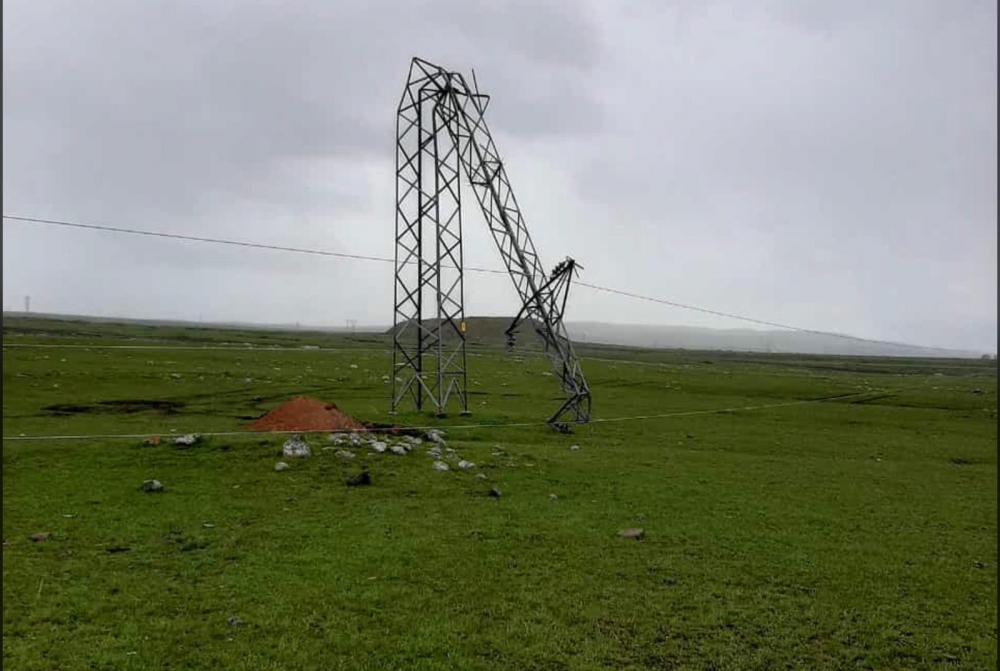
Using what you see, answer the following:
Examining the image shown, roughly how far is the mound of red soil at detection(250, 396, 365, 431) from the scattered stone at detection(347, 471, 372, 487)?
478 cm

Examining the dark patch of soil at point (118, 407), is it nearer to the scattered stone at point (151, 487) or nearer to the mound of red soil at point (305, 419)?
the mound of red soil at point (305, 419)

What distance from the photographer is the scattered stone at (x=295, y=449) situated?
61.5 feet

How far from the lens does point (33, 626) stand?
904cm

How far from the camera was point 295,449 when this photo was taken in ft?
62.2

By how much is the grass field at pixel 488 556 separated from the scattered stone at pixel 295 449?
0.40 meters

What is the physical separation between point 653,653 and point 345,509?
27.9ft

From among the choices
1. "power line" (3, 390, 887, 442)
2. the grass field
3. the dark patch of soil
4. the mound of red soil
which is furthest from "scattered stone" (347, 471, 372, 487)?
the dark patch of soil

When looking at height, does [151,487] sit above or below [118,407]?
below

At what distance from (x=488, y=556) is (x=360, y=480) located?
6.00 meters

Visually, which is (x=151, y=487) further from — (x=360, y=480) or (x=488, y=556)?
(x=488, y=556)

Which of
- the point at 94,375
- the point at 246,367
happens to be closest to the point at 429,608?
the point at 94,375

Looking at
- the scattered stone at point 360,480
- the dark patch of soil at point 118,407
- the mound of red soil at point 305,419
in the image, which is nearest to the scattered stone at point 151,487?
the scattered stone at point 360,480

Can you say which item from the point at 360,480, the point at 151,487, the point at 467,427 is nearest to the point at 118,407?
the point at 151,487

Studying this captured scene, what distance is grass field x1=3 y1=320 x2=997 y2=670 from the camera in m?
9.23
